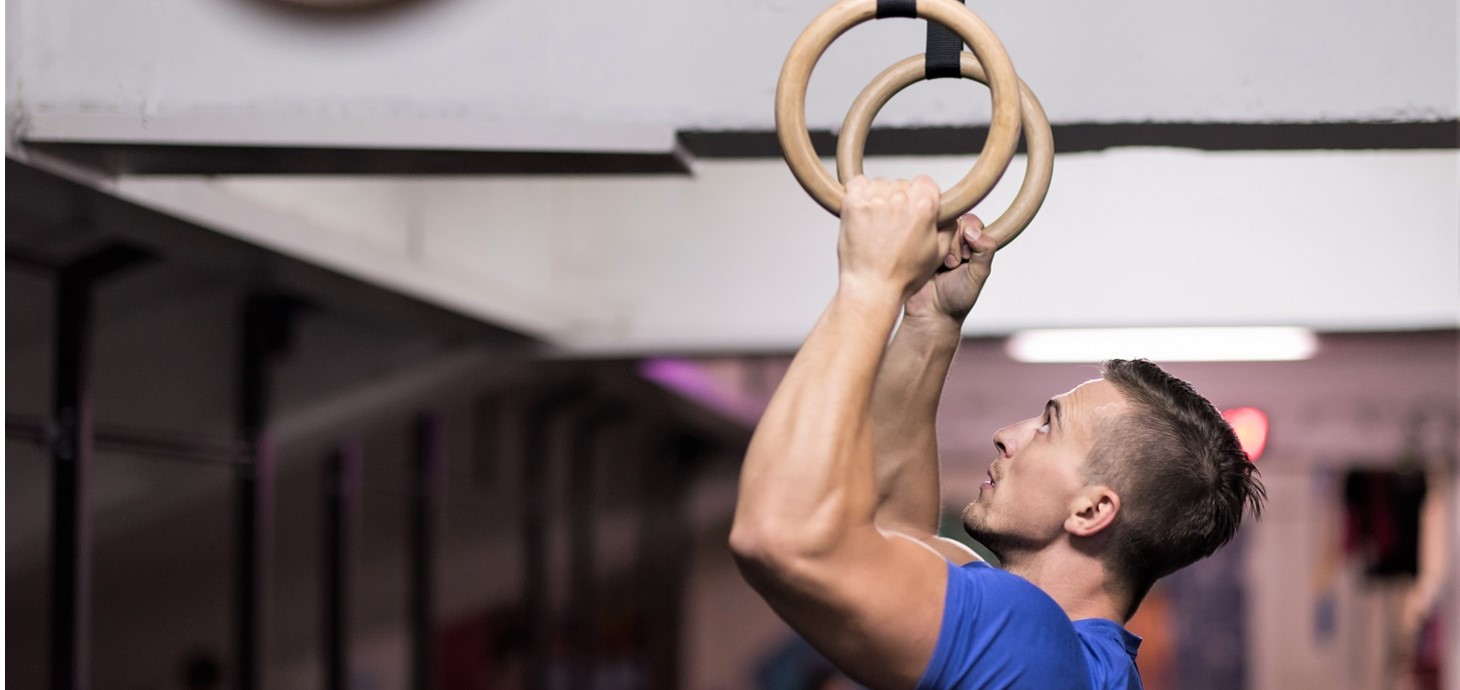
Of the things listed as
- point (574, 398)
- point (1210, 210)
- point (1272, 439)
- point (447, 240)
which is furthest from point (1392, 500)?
point (447, 240)

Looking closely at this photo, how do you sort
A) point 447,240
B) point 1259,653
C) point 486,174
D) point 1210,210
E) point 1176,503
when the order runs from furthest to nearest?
point 1259,653
point 447,240
point 1210,210
point 486,174
point 1176,503

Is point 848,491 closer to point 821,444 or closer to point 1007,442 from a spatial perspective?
point 821,444

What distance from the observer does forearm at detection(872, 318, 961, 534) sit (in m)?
1.50

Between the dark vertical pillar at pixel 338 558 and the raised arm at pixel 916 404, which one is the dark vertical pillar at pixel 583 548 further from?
the raised arm at pixel 916 404

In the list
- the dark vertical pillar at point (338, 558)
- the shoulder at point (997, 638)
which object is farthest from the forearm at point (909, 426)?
the dark vertical pillar at point (338, 558)

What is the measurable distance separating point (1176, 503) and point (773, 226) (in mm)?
2831

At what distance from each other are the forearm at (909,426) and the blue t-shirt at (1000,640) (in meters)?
0.29

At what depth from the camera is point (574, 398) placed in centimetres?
668

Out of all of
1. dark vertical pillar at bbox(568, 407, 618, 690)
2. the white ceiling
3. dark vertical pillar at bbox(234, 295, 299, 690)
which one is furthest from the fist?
dark vertical pillar at bbox(568, 407, 618, 690)

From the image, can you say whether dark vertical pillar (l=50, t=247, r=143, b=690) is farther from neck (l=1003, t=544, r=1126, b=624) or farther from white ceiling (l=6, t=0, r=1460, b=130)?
neck (l=1003, t=544, r=1126, b=624)

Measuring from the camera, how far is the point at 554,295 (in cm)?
451

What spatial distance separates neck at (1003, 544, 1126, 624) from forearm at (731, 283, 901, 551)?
14.3 inches

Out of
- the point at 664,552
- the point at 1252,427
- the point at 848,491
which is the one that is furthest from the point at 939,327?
the point at 664,552

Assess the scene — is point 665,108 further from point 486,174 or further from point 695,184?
point 695,184
